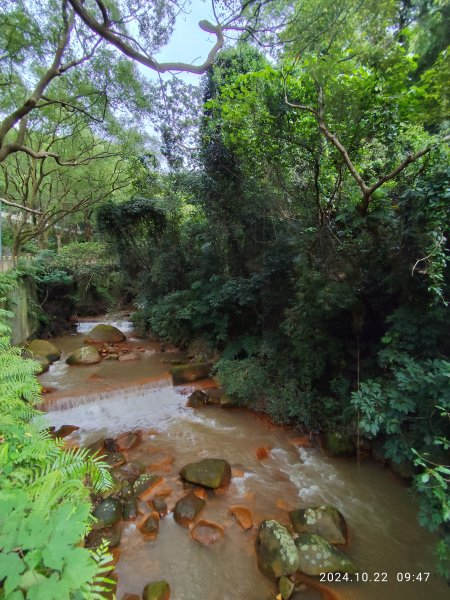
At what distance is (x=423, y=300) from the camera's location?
3377 mm

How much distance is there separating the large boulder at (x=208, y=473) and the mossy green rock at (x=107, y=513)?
0.92 metres

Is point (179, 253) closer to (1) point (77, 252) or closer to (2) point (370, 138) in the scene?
(1) point (77, 252)

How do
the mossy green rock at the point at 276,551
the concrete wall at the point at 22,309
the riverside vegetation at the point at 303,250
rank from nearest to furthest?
the riverside vegetation at the point at 303,250
the mossy green rock at the point at 276,551
the concrete wall at the point at 22,309

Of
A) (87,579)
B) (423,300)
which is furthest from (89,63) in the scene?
(87,579)

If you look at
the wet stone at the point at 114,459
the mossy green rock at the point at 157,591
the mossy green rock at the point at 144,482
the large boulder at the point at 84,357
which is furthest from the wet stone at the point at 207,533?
the large boulder at the point at 84,357

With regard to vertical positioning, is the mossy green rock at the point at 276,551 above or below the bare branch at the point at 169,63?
below

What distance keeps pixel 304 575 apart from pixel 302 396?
2.56 meters

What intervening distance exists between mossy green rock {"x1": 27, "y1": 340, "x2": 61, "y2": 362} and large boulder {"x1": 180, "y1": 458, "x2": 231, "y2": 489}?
557 cm

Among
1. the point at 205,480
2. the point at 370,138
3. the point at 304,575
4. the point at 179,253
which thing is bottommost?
the point at 304,575

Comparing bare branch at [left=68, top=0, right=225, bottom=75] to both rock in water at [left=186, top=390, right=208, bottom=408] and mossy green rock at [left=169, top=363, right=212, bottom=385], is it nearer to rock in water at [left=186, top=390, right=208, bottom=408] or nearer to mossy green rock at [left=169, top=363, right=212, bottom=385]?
mossy green rock at [left=169, top=363, right=212, bottom=385]

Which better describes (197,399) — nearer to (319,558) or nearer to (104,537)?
(104,537)

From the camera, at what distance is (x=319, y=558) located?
2814mm

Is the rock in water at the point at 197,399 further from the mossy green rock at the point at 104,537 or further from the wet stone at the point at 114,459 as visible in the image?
the mossy green rock at the point at 104,537

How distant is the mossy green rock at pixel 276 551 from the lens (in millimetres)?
2756
